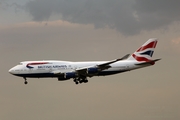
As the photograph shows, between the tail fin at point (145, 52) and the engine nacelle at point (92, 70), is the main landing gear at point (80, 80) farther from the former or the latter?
the tail fin at point (145, 52)

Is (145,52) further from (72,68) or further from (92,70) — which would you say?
(72,68)

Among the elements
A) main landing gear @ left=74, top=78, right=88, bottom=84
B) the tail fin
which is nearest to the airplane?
main landing gear @ left=74, top=78, right=88, bottom=84

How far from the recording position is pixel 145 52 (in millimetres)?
105375

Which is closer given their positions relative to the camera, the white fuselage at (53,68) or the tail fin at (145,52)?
the white fuselage at (53,68)

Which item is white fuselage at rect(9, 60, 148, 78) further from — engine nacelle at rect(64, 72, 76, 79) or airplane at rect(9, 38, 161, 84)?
engine nacelle at rect(64, 72, 76, 79)

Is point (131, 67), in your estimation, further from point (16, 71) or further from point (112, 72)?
point (16, 71)

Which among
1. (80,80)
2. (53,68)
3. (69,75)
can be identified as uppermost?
(53,68)

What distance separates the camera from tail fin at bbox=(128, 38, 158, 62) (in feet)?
339

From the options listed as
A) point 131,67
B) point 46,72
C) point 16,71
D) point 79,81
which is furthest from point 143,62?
point 16,71

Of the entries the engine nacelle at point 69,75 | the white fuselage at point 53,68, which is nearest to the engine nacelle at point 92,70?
the white fuselage at point 53,68

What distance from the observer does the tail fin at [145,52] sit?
103438 millimetres

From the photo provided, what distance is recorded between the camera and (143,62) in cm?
9850

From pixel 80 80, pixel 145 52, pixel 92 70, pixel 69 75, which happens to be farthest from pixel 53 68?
pixel 145 52

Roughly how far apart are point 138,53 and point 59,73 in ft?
75.6
